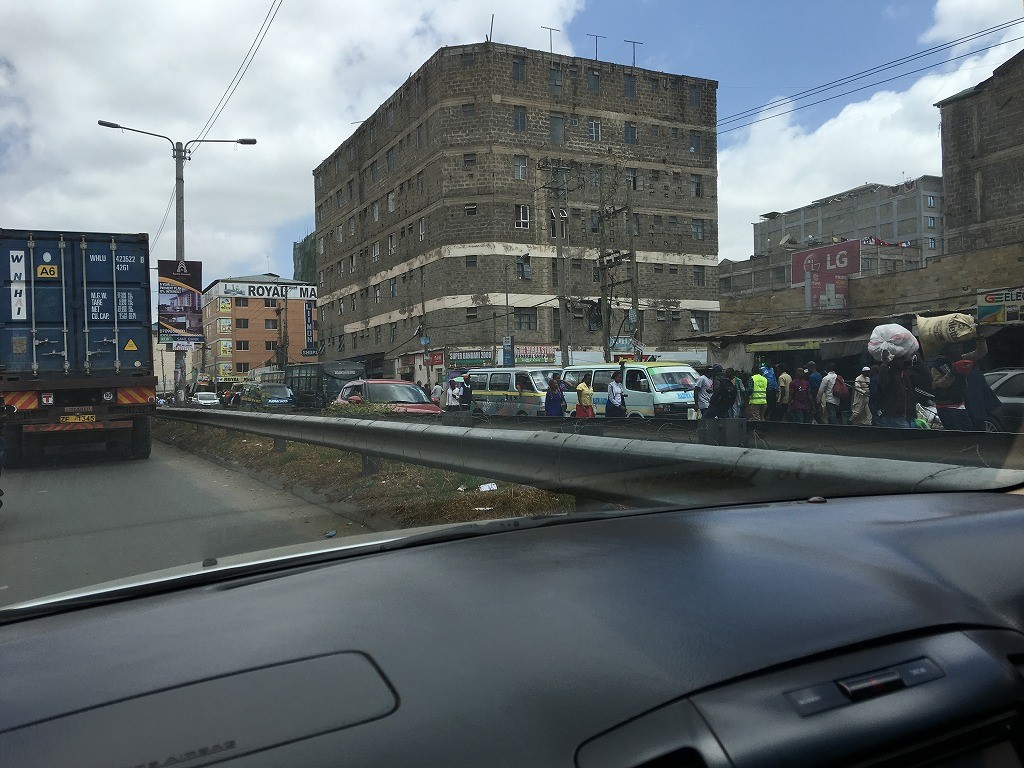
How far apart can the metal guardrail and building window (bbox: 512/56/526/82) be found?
44812 mm

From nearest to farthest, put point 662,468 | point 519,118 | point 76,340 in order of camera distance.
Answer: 1. point 662,468
2. point 76,340
3. point 519,118

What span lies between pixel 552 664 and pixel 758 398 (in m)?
16.9

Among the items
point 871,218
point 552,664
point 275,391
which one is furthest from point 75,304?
point 275,391

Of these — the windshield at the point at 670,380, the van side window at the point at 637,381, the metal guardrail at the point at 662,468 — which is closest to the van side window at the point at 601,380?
the van side window at the point at 637,381

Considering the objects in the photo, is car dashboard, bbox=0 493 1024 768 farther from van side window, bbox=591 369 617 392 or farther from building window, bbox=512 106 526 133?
building window, bbox=512 106 526 133

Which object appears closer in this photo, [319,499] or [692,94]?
[319,499]

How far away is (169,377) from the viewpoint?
360 ft

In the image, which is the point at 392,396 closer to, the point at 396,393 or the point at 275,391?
the point at 396,393

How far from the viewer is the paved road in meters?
4.62

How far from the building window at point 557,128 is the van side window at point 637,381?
30924 mm

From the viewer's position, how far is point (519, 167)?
47719 mm

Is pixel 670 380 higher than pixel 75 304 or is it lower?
lower

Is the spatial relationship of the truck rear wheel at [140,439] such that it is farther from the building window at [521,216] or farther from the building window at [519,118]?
the building window at [519,118]

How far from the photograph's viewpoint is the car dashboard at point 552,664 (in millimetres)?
1257
